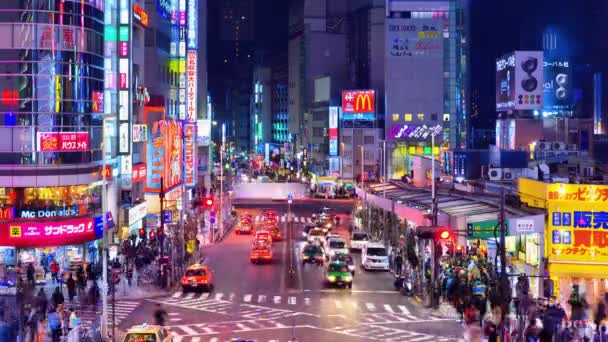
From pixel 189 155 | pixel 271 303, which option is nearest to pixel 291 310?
pixel 271 303

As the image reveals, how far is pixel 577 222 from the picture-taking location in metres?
40.1

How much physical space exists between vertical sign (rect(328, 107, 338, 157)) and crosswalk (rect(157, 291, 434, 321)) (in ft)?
321

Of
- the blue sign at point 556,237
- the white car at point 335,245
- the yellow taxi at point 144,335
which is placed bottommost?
the white car at point 335,245

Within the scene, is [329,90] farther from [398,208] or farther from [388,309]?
[388,309]

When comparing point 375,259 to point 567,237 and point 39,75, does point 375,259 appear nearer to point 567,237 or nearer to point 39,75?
point 567,237

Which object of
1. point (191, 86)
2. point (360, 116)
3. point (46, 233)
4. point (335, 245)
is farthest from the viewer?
point (360, 116)

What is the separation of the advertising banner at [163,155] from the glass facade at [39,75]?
1789 centimetres

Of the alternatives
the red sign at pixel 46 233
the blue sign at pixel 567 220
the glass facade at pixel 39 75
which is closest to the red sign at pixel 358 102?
the glass facade at pixel 39 75

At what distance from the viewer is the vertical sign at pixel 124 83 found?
61.7 meters

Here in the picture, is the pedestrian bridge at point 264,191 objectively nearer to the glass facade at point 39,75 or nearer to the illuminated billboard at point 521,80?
the illuminated billboard at point 521,80

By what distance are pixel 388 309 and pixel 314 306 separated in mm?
3234

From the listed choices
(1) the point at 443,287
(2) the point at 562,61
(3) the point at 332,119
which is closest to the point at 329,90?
(3) the point at 332,119

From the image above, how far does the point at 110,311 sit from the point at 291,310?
7.77m

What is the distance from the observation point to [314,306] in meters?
40.9
